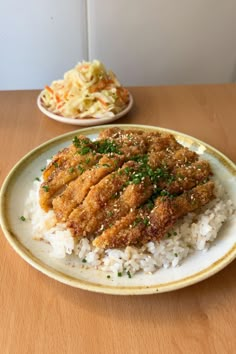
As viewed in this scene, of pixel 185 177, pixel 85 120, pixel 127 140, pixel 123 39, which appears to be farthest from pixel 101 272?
pixel 123 39

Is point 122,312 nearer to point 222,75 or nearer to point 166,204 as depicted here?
point 166,204

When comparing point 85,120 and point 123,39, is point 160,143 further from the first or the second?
point 123,39

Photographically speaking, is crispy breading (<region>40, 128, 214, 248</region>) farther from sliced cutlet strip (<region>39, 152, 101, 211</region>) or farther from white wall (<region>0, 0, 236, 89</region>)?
white wall (<region>0, 0, 236, 89</region>)

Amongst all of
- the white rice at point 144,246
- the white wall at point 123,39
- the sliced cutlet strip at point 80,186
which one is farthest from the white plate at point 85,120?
the white wall at point 123,39

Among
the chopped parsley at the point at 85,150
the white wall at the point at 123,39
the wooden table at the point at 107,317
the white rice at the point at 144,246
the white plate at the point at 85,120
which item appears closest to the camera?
the wooden table at the point at 107,317

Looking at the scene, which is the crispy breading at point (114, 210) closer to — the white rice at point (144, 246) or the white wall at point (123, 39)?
the white rice at point (144, 246)

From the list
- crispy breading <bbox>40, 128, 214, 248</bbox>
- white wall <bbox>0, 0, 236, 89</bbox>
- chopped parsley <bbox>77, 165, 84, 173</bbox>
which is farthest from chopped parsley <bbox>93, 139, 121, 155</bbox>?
white wall <bbox>0, 0, 236, 89</bbox>

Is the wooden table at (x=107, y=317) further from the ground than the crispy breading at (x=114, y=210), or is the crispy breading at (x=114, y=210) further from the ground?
the crispy breading at (x=114, y=210)
